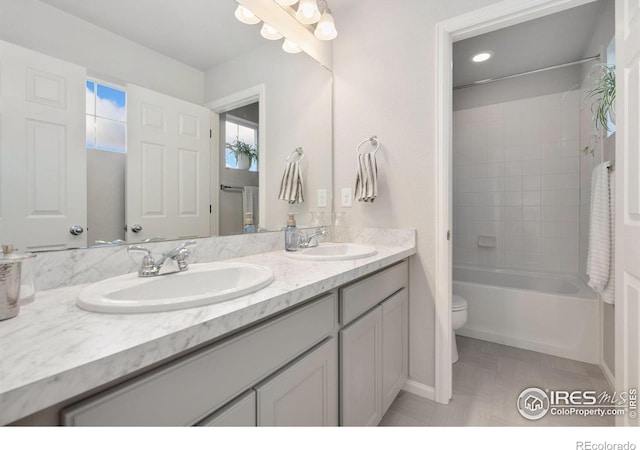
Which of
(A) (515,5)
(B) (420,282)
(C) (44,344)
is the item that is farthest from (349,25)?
(C) (44,344)

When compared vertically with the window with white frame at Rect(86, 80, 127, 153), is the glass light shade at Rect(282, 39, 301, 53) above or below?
above

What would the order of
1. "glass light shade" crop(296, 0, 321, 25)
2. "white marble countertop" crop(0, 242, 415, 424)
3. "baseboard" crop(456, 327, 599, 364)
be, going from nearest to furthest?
"white marble countertop" crop(0, 242, 415, 424), "glass light shade" crop(296, 0, 321, 25), "baseboard" crop(456, 327, 599, 364)

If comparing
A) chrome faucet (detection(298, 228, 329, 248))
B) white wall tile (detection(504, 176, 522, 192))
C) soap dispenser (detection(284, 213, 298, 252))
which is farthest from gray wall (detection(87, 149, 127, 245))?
white wall tile (detection(504, 176, 522, 192))

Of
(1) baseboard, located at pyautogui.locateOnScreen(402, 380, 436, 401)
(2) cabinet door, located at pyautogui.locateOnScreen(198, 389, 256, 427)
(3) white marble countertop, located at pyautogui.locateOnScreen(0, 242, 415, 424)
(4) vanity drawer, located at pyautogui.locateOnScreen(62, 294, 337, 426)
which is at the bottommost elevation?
(1) baseboard, located at pyautogui.locateOnScreen(402, 380, 436, 401)

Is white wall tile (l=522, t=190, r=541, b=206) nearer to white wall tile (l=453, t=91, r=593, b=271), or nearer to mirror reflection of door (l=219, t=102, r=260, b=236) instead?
white wall tile (l=453, t=91, r=593, b=271)

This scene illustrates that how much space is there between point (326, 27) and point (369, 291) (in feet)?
4.97

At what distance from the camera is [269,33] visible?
5.09 ft

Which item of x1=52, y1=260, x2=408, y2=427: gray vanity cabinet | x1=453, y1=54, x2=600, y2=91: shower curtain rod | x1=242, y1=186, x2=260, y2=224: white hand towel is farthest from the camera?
x1=453, y1=54, x2=600, y2=91: shower curtain rod

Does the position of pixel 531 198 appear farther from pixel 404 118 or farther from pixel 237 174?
pixel 237 174

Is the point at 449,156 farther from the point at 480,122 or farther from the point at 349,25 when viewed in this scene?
the point at 480,122

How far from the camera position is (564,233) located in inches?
105

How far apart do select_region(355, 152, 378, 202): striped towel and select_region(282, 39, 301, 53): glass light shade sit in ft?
2.40

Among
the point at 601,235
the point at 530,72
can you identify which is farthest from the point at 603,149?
the point at 530,72
